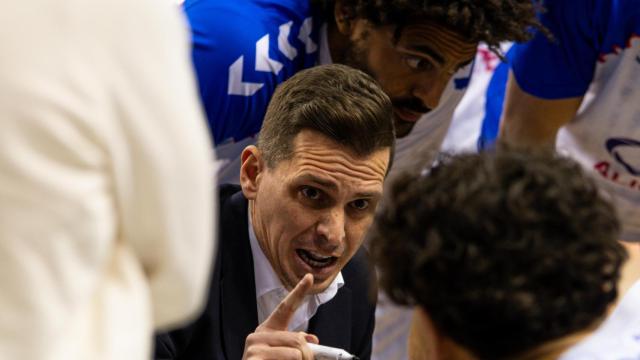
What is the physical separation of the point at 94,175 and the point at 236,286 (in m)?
0.86

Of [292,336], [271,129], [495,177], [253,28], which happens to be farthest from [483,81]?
[495,177]

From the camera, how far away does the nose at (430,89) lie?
7.23 feet

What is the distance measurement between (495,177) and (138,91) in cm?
33

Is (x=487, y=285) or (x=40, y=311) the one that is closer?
(x=40, y=311)

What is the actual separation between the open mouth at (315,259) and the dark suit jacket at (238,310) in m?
0.07

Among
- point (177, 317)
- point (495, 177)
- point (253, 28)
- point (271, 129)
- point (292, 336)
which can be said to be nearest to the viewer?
point (177, 317)

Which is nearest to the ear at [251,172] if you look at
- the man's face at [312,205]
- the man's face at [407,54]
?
the man's face at [312,205]

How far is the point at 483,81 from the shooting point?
8.41 ft

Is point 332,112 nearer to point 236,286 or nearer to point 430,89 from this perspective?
point 236,286

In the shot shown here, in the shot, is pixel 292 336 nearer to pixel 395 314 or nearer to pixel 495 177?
pixel 495 177

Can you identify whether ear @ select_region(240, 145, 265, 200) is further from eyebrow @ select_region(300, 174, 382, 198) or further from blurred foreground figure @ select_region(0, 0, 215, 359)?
blurred foreground figure @ select_region(0, 0, 215, 359)

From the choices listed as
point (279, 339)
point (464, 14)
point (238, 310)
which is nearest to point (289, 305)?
point (279, 339)

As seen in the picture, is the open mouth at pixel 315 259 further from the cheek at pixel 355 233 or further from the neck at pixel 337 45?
the neck at pixel 337 45

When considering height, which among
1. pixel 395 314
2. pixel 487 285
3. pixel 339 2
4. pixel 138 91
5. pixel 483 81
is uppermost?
pixel 138 91
